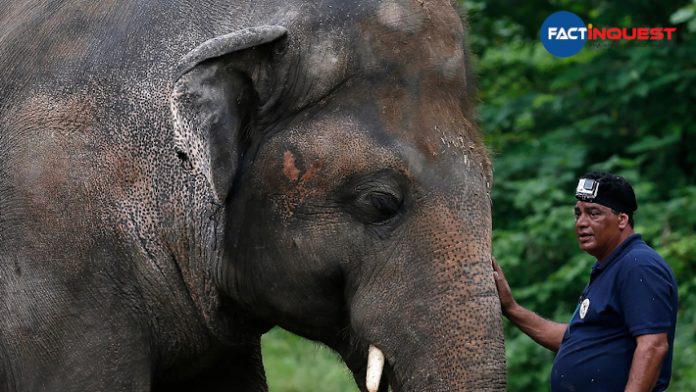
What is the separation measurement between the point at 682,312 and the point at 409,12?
4.43 m

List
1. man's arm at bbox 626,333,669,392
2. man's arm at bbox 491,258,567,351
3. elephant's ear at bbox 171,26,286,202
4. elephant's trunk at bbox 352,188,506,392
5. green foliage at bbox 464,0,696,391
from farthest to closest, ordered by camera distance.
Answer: green foliage at bbox 464,0,696,391 < man's arm at bbox 491,258,567,351 < man's arm at bbox 626,333,669,392 < elephant's ear at bbox 171,26,286,202 < elephant's trunk at bbox 352,188,506,392

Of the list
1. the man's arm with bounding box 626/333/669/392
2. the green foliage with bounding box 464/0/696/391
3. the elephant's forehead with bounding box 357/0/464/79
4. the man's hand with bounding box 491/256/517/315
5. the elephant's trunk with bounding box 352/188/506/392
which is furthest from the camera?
the green foliage with bounding box 464/0/696/391

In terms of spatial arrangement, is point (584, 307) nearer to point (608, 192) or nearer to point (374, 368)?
point (608, 192)

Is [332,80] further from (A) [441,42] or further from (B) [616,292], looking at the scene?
(B) [616,292]

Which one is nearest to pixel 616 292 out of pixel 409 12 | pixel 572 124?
pixel 409 12

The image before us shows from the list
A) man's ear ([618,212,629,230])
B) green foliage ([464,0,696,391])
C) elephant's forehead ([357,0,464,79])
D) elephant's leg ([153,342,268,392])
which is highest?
elephant's forehead ([357,0,464,79])

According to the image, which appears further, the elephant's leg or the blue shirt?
the elephant's leg

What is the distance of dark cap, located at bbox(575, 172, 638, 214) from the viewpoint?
4609 mm

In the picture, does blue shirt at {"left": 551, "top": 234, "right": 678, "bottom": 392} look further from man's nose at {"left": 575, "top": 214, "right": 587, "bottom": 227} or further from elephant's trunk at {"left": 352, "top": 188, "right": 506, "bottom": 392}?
elephant's trunk at {"left": 352, "top": 188, "right": 506, "bottom": 392}

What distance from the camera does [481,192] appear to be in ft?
12.6

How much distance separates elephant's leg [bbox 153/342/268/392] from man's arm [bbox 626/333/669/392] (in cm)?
128

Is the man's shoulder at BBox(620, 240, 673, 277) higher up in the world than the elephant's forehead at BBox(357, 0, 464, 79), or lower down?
lower down

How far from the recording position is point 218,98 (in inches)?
148

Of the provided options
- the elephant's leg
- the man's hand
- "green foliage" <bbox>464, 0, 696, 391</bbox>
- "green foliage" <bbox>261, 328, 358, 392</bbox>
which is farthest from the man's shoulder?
"green foliage" <bbox>261, 328, 358, 392</bbox>
